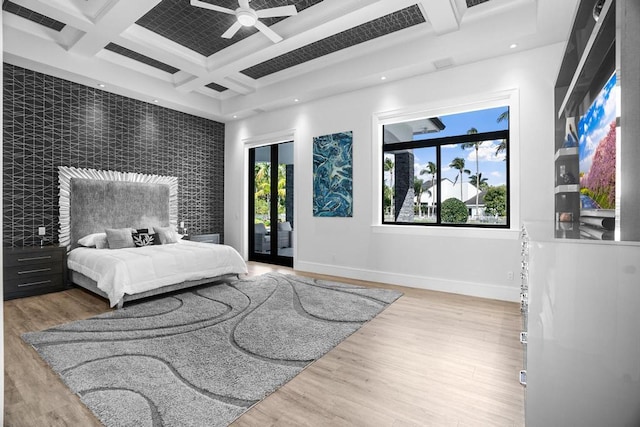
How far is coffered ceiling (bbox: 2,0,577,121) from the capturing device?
3.44 metres

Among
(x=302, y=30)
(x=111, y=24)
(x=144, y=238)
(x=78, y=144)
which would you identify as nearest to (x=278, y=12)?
(x=302, y=30)

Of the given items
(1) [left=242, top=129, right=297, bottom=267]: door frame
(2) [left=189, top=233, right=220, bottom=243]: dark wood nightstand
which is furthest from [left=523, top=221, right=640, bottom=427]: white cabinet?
(2) [left=189, top=233, right=220, bottom=243]: dark wood nightstand

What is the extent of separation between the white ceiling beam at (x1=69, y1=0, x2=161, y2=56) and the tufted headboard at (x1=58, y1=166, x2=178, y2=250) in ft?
5.55

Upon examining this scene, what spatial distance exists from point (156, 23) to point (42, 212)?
2.97 m

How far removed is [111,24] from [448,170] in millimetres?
4524

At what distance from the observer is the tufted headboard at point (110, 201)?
4676 millimetres

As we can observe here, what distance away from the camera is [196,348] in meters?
2.56

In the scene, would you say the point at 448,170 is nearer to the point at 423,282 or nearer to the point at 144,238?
the point at 423,282

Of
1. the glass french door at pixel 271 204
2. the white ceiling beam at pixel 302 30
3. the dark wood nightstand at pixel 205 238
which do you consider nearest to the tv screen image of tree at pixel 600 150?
the white ceiling beam at pixel 302 30

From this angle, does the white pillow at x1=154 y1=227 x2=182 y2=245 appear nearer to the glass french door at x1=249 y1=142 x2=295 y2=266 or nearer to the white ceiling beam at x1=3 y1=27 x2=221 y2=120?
the glass french door at x1=249 y1=142 x2=295 y2=266

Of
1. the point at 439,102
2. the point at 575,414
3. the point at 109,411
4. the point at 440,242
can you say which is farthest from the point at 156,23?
the point at 575,414

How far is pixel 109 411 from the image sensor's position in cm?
177

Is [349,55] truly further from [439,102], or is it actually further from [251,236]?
[251,236]

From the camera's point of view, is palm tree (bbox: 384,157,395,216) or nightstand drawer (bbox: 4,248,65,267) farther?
palm tree (bbox: 384,157,395,216)
